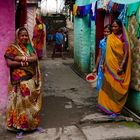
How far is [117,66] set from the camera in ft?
24.0

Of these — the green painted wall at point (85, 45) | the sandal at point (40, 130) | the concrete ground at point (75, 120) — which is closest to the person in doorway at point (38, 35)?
the green painted wall at point (85, 45)

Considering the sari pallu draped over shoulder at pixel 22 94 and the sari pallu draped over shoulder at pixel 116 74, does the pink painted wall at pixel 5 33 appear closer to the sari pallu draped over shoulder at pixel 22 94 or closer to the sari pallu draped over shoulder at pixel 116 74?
the sari pallu draped over shoulder at pixel 22 94

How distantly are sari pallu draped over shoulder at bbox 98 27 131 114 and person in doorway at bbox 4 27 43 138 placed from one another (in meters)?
1.55

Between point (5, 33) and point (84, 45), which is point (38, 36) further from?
point (5, 33)

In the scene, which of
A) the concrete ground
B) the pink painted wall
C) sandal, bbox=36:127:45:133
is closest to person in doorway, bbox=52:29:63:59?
the concrete ground

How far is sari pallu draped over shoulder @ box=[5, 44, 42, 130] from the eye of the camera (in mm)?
6500

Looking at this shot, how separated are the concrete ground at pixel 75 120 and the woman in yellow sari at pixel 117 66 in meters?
0.37

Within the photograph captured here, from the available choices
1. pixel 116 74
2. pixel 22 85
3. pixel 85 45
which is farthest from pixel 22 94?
pixel 85 45

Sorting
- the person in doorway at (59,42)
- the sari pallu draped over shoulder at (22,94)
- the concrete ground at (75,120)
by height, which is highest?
the sari pallu draped over shoulder at (22,94)

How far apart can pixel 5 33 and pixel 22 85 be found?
1.11m

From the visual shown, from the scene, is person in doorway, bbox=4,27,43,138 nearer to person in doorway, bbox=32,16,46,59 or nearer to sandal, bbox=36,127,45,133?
sandal, bbox=36,127,45,133

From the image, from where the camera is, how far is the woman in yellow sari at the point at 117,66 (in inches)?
287

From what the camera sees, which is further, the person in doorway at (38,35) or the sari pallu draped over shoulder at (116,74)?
the person in doorway at (38,35)

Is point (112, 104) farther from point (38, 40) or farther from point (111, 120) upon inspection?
point (38, 40)
